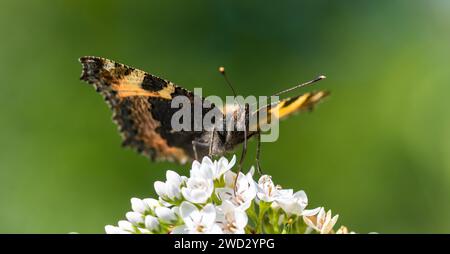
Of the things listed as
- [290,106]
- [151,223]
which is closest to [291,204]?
[151,223]

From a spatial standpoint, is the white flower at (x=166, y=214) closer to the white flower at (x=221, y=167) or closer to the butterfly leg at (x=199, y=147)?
the white flower at (x=221, y=167)

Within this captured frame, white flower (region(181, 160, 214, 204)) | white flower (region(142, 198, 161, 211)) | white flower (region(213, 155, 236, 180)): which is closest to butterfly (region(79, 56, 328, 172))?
white flower (region(213, 155, 236, 180))

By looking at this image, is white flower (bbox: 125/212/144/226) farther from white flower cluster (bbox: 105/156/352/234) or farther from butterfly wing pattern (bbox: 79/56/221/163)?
butterfly wing pattern (bbox: 79/56/221/163)

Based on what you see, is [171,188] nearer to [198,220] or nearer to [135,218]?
[135,218]

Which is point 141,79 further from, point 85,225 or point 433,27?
point 433,27
